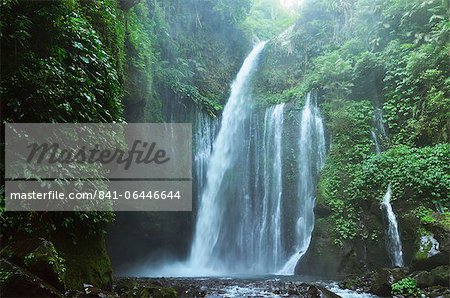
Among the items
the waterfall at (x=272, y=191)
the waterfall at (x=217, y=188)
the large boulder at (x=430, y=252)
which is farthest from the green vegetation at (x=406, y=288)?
the waterfall at (x=217, y=188)

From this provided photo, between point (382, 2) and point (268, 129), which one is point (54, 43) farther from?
point (382, 2)

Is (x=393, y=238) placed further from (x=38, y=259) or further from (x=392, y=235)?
(x=38, y=259)

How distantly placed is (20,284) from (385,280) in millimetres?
6012

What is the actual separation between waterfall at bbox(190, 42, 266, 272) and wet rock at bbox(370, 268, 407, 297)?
6.36 metres

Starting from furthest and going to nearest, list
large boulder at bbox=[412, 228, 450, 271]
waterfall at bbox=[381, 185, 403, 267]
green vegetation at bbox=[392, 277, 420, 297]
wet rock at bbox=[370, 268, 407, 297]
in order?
waterfall at bbox=[381, 185, 403, 267] → large boulder at bbox=[412, 228, 450, 271] → wet rock at bbox=[370, 268, 407, 297] → green vegetation at bbox=[392, 277, 420, 297]

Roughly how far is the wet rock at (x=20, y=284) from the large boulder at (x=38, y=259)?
98mm

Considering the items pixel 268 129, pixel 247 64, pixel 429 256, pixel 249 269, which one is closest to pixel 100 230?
pixel 429 256

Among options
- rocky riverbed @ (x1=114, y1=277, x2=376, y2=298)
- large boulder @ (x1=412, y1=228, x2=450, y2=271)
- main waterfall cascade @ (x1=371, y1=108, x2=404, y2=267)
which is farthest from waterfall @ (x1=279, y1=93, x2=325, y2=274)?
large boulder @ (x1=412, y1=228, x2=450, y2=271)

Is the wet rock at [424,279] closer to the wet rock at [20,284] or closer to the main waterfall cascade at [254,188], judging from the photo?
the main waterfall cascade at [254,188]

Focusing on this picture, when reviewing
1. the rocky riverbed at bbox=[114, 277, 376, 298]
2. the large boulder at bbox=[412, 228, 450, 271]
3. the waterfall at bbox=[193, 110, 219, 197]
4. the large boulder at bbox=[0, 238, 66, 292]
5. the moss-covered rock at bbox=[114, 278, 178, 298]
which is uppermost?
the waterfall at bbox=[193, 110, 219, 197]

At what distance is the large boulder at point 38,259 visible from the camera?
3.86 meters

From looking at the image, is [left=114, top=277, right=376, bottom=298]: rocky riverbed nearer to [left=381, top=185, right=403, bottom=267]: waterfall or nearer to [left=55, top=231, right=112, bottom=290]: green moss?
[left=55, top=231, right=112, bottom=290]: green moss

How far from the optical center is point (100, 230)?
5.79 metres

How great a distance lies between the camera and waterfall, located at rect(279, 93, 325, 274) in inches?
430
